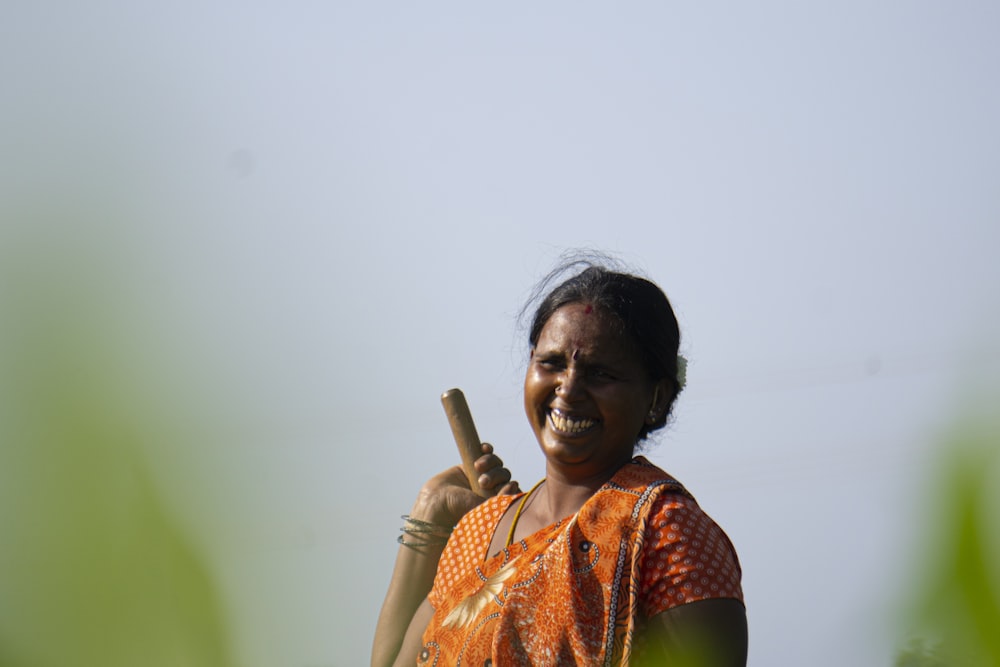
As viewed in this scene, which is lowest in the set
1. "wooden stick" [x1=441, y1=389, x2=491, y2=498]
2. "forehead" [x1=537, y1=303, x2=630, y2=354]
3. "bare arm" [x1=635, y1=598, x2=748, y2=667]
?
"bare arm" [x1=635, y1=598, x2=748, y2=667]

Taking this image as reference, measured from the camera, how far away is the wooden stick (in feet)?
12.9

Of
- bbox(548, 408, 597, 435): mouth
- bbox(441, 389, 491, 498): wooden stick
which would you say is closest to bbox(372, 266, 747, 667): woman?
bbox(548, 408, 597, 435): mouth

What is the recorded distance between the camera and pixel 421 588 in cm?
366

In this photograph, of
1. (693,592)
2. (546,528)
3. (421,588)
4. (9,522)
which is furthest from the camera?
(421,588)

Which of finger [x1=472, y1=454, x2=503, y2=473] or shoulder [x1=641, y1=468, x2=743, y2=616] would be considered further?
finger [x1=472, y1=454, x2=503, y2=473]

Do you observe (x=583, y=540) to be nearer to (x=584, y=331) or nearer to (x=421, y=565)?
(x=584, y=331)

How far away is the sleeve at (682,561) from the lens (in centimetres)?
270

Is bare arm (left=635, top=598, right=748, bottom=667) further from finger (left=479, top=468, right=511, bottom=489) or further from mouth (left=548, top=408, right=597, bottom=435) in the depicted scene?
finger (left=479, top=468, right=511, bottom=489)

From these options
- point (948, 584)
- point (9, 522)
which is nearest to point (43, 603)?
point (9, 522)

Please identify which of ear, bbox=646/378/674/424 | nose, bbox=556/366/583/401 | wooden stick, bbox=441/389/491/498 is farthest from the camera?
wooden stick, bbox=441/389/491/498

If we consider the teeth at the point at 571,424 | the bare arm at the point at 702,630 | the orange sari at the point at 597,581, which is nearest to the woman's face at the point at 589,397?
the teeth at the point at 571,424

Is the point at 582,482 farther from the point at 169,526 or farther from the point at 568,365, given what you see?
the point at 169,526

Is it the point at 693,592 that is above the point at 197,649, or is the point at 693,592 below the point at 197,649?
below

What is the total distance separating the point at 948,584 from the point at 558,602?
2442 millimetres
